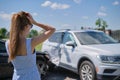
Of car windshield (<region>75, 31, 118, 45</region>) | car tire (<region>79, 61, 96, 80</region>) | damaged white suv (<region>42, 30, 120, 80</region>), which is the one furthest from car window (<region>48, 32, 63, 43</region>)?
car tire (<region>79, 61, 96, 80</region>)

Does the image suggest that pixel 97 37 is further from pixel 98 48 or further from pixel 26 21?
pixel 26 21

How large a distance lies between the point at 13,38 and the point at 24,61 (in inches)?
11.1

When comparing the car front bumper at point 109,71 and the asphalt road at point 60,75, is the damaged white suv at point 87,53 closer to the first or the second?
the car front bumper at point 109,71

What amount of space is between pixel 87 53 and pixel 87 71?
0.52 metres

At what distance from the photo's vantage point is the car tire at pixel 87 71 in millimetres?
7203

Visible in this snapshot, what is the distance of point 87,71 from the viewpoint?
7.46 meters

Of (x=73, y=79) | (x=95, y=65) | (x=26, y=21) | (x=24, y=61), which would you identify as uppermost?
(x=26, y=21)

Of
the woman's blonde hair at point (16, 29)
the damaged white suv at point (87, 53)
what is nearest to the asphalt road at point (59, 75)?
the damaged white suv at point (87, 53)

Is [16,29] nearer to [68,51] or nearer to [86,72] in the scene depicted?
[86,72]

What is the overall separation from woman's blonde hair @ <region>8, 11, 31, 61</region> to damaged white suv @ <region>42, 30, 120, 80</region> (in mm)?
4653

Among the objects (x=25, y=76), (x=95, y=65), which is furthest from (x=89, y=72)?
(x=25, y=76)

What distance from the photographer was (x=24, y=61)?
8.80ft

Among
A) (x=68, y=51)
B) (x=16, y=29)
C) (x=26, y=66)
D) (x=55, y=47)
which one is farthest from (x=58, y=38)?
(x=16, y=29)

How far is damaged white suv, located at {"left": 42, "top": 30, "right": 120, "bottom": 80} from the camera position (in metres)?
6.97
